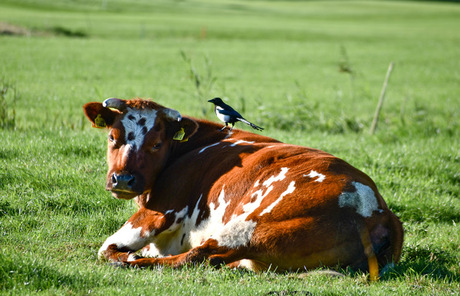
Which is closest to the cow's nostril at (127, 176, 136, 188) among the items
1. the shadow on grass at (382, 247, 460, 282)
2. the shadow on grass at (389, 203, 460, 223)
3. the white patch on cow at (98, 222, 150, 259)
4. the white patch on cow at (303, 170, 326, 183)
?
the white patch on cow at (98, 222, 150, 259)

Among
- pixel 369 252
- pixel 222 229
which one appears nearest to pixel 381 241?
pixel 369 252

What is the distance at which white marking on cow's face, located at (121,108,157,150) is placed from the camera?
20.6 feet

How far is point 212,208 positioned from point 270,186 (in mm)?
679

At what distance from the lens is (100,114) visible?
6531mm

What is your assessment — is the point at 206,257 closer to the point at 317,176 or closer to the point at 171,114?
the point at 317,176

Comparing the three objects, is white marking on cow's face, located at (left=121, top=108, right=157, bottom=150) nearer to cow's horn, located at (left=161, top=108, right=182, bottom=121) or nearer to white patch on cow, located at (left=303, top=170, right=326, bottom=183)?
cow's horn, located at (left=161, top=108, right=182, bottom=121)

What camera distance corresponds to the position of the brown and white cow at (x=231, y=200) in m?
5.11

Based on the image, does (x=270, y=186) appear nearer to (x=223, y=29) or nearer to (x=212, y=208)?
(x=212, y=208)

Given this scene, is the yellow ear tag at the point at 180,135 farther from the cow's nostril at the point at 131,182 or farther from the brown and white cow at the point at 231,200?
the cow's nostril at the point at 131,182

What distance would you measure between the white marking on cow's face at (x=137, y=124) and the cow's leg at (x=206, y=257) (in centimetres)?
133

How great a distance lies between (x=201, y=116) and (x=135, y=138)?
8023 millimetres

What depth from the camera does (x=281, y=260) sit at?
512 cm

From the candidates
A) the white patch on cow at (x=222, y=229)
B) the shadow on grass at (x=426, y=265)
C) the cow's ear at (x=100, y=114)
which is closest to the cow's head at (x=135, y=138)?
the cow's ear at (x=100, y=114)

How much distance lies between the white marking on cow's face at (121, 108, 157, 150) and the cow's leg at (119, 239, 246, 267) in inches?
52.5
